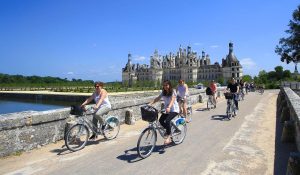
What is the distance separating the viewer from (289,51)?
154 feet

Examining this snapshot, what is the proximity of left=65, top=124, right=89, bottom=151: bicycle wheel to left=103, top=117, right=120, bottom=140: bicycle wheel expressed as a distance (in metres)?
0.87

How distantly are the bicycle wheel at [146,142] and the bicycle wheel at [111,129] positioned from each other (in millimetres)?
1905

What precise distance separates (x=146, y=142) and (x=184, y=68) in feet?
421

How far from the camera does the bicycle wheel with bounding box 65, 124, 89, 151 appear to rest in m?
7.26

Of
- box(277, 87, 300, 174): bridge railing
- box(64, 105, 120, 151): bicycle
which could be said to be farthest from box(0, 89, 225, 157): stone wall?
box(277, 87, 300, 174): bridge railing

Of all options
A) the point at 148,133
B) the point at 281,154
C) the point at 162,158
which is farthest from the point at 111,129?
the point at 281,154

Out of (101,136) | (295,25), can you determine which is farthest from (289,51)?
(101,136)

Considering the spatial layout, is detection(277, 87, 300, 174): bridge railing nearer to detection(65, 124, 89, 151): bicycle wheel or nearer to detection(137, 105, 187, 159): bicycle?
detection(137, 105, 187, 159): bicycle

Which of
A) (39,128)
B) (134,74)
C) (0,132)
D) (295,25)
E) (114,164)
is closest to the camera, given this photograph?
(114,164)

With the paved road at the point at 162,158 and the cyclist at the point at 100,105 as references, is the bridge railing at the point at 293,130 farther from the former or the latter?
the cyclist at the point at 100,105

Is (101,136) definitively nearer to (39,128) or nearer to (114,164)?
(39,128)

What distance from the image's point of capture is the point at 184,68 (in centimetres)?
13400

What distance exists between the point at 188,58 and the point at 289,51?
290ft

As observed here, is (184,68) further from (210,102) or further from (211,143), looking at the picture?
(211,143)
